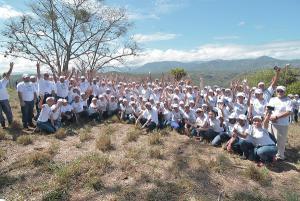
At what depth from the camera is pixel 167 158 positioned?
996cm

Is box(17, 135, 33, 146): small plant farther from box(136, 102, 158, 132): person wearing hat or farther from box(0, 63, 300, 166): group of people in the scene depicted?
box(136, 102, 158, 132): person wearing hat

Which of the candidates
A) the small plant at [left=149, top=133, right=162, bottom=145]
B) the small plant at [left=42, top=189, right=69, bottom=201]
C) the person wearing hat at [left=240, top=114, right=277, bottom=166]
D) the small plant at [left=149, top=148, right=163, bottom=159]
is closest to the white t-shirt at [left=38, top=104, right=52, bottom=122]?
Answer: the small plant at [left=149, top=133, right=162, bottom=145]

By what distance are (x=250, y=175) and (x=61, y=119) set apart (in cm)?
743

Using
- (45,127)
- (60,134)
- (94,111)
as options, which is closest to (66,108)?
(94,111)

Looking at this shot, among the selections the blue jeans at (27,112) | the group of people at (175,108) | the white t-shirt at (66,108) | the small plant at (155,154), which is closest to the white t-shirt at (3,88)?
the group of people at (175,108)

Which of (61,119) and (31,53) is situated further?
(31,53)

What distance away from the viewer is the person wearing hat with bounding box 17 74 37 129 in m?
12.0

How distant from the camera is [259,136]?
31.6 feet

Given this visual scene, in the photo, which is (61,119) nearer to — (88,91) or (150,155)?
(88,91)

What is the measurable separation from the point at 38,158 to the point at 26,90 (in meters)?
3.58

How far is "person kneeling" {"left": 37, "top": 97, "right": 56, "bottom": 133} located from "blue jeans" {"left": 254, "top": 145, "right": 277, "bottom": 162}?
21.8ft

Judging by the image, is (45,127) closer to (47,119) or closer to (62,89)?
(47,119)

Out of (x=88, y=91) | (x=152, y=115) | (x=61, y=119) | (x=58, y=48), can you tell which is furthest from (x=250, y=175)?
(x=58, y=48)

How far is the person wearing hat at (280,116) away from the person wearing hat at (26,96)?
304 inches
